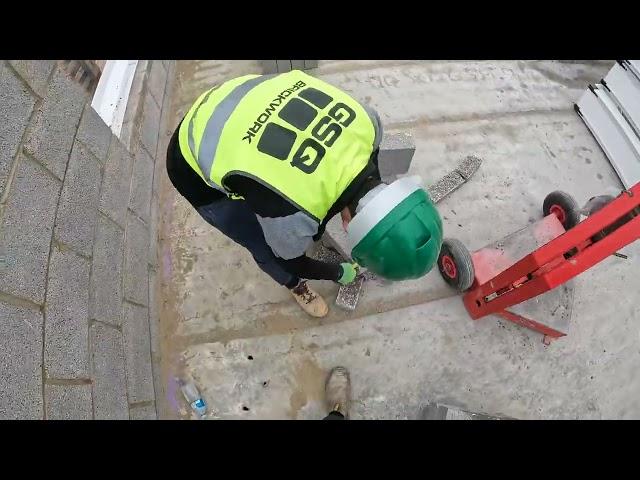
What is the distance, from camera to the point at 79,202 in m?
2.34

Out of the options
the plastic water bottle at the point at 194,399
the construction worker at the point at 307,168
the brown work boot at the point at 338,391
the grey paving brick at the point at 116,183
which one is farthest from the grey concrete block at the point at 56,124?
the brown work boot at the point at 338,391

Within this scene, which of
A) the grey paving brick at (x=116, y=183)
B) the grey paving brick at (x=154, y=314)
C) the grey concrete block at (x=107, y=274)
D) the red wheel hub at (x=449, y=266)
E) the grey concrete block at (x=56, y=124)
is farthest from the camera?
the red wheel hub at (x=449, y=266)

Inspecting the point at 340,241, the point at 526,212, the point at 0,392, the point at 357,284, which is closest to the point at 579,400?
the point at 526,212

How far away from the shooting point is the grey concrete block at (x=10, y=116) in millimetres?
1792

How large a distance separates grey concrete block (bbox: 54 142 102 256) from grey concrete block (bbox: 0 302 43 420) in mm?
467

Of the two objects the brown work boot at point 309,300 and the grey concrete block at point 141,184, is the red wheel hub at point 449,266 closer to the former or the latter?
the brown work boot at point 309,300

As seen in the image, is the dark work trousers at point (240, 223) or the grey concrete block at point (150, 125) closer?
the dark work trousers at point (240, 223)

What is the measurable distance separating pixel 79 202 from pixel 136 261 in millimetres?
754

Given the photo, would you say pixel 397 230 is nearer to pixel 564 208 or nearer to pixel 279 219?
pixel 279 219

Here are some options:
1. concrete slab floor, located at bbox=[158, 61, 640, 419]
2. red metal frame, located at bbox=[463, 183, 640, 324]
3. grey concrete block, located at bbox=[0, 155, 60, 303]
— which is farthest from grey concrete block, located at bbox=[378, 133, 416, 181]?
grey concrete block, located at bbox=[0, 155, 60, 303]

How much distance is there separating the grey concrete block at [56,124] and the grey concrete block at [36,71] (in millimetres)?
40

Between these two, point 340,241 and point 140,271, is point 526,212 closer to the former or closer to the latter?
point 340,241

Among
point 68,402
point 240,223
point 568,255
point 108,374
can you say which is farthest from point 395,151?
point 68,402

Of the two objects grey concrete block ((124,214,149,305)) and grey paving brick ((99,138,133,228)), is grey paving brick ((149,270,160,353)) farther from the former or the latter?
grey paving brick ((99,138,133,228))
